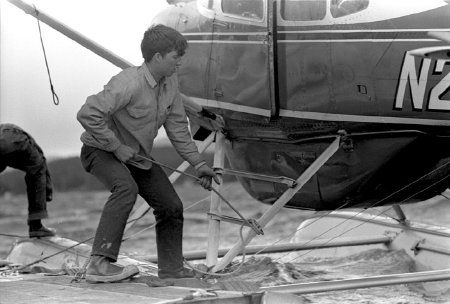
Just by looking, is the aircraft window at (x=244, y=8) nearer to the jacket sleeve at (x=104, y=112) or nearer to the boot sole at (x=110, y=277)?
the jacket sleeve at (x=104, y=112)

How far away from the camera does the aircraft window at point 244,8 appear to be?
8.14 meters

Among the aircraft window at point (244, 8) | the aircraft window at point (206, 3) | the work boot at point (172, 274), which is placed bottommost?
the work boot at point (172, 274)

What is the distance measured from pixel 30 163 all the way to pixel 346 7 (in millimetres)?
3283

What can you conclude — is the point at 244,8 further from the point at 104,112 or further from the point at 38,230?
the point at 38,230

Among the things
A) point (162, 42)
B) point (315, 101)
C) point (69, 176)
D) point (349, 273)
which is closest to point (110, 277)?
point (162, 42)

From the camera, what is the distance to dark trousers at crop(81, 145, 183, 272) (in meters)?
6.88

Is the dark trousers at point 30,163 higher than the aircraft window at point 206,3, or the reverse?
the aircraft window at point 206,3

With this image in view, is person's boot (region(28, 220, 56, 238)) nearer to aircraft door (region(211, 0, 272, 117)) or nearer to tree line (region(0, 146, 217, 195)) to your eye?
aircraft door (region(211, 0, 272, 117))

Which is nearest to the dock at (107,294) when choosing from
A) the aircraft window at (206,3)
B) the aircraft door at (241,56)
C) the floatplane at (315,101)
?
the floatplane at (315,101)

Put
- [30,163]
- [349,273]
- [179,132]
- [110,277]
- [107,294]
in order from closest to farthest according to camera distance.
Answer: [107,294]
[110,277]
[179,132]
[30,163]
[349,273]

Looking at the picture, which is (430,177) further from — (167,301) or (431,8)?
(167,301)

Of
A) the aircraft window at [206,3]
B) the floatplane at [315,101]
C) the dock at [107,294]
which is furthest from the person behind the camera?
the aircraft window at [206,3]

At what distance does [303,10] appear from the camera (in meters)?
7.96

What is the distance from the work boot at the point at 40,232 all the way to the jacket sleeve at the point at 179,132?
9.08 feet
